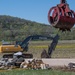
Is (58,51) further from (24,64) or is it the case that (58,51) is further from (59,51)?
(24,64)

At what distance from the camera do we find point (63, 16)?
17.0 m

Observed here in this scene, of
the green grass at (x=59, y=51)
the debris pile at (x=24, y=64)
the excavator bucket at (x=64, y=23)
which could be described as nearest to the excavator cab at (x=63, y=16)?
the excavator bucket at (x=64, y=23)

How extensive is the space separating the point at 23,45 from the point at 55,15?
16860 millimetres

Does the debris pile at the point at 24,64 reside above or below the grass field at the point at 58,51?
above

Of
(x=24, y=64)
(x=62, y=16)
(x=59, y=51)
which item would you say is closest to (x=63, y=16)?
(x=62, y=16)

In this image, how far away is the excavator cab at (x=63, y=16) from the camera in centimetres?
1712

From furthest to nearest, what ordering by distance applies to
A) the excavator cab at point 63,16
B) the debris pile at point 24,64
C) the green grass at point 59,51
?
the green grass at point 59,51
the debris pile at point 24,64
the excavator cab at point 63,16

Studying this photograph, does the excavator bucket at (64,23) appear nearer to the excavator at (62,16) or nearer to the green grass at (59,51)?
the excavator at (62,16)

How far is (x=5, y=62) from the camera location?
24.2m

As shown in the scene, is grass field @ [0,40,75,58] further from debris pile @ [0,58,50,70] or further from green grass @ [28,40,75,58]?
debris pile @ [0,58,50,70]

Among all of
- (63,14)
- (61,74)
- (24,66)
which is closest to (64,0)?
(63,14)

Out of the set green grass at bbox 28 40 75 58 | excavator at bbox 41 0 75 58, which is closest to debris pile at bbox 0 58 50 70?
excavator at bbox 41 0 75 58

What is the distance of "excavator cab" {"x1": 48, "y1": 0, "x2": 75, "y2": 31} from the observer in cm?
1712

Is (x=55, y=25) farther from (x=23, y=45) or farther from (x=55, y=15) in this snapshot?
(x=23, y=45)
